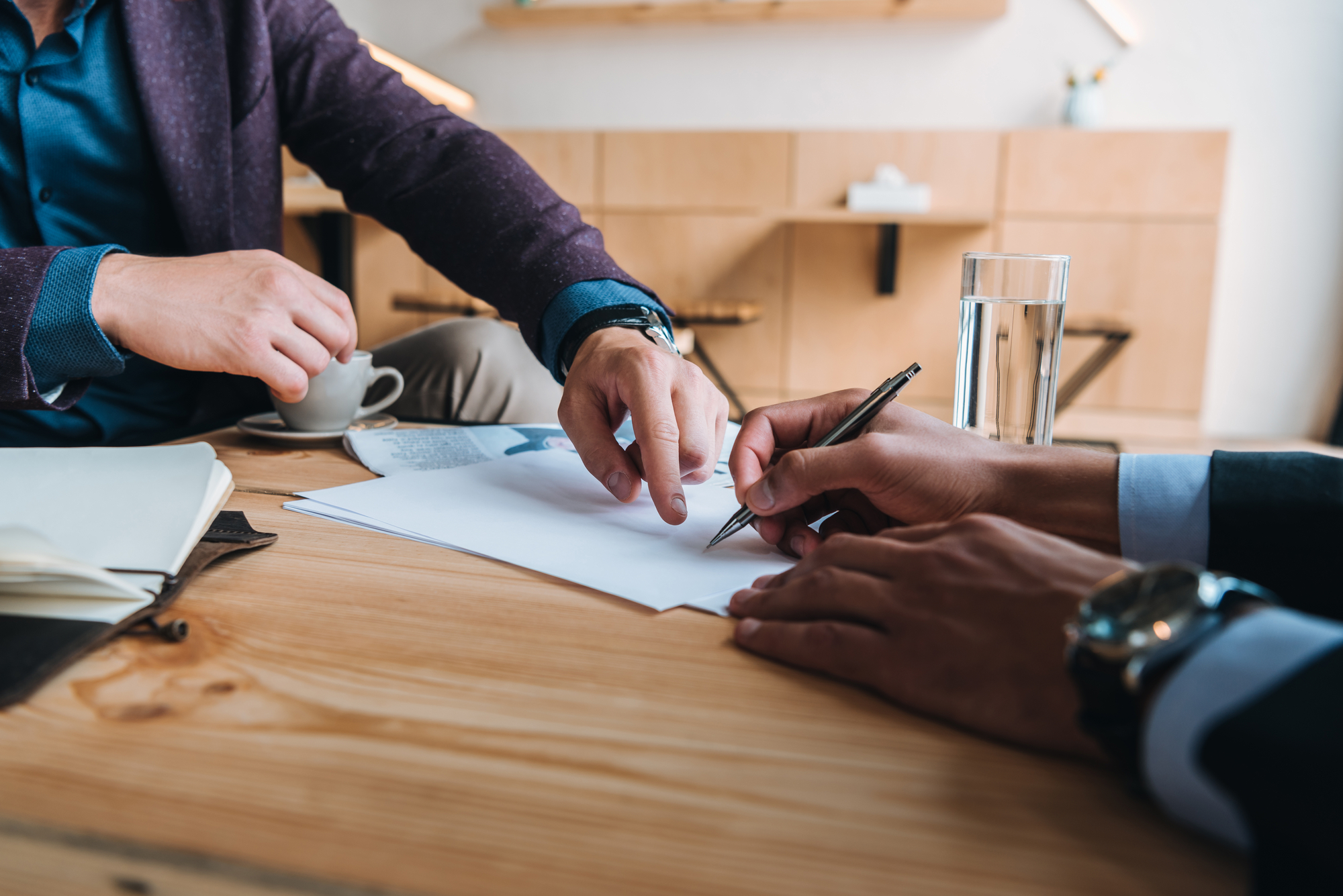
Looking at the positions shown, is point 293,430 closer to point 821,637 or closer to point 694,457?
point 694,457

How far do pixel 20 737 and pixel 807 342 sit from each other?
3.67 metres

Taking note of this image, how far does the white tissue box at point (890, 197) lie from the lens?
3.48 metres

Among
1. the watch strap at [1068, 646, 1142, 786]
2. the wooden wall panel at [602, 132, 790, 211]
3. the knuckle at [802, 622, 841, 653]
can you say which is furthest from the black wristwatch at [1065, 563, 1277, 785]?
the wooden wall panel at [602, 132, 790, 211]

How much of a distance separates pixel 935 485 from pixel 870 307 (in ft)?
10.9

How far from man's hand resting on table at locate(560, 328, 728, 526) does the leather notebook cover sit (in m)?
0.30

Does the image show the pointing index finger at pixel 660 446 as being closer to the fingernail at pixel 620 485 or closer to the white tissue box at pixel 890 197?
the fingernail at pixel 620 485

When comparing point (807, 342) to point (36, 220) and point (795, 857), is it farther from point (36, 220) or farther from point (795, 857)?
point (795, 857)

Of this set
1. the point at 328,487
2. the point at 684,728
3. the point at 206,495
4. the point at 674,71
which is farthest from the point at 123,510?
the point at 674,71

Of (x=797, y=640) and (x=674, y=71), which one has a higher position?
(x=674, y=71)

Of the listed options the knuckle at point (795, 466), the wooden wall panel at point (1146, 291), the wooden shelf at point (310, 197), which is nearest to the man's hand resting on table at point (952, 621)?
the knuckle at point (795, 466)

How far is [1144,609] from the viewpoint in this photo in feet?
1.07

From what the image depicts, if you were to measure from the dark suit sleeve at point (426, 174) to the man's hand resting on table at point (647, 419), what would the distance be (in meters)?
0.23

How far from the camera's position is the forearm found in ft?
1.88

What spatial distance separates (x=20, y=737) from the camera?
344mm
